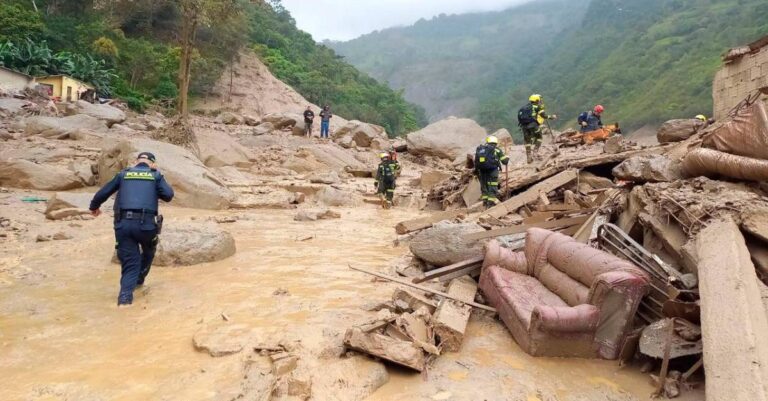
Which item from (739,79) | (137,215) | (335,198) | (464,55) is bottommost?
(335,198)

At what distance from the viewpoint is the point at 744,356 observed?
242 cm

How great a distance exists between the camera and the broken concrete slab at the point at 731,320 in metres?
2.32

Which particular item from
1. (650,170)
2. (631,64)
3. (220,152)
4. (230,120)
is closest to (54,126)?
(220,152)

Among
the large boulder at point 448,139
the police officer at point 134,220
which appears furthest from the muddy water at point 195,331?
the large boulder at point 448,139

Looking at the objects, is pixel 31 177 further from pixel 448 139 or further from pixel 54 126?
pixel 448 139

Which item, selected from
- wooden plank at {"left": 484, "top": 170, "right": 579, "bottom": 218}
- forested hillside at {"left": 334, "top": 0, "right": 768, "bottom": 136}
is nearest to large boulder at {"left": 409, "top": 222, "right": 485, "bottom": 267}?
wooden plank at {"left": 484, "top": 170, "right": 579, "bottom": 218}

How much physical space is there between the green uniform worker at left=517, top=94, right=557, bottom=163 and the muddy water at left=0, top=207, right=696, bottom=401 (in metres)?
6.33

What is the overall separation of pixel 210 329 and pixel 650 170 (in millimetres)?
4791

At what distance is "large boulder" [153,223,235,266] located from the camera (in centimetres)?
566

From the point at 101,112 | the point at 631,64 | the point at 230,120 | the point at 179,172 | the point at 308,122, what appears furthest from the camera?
the point at 631,64

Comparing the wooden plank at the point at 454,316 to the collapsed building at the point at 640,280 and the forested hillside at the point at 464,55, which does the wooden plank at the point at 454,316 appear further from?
the forested hillside at the point at 464,55

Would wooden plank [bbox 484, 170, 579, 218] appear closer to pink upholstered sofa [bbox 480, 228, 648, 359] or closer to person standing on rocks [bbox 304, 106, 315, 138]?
pink upholstered sofa [bbox 480, 228, 648, 359]

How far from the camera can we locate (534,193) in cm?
831

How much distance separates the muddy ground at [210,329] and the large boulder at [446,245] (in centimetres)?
60
